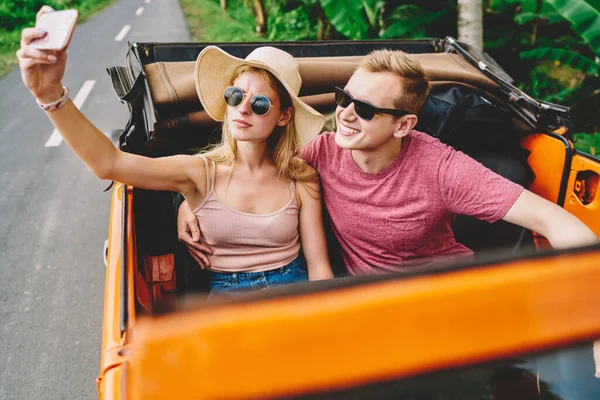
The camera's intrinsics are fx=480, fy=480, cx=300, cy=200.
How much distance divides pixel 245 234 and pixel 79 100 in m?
5.97

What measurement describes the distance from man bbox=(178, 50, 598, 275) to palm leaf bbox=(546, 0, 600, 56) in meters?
2.69

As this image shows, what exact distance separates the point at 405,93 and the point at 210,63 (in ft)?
2.59

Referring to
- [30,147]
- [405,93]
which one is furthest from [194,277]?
[30,147]

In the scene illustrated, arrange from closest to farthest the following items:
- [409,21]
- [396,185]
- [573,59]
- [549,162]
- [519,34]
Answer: [396,185]
[549,162]
[573,59]
[409,21]
[519,34]

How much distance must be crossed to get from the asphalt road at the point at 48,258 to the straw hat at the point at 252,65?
1.65 m

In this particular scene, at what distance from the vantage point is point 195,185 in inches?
76.2

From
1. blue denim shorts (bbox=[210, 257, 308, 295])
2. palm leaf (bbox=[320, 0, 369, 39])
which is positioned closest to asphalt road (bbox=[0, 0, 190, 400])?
blue denim shorts (bbox=[210, 257, 308, 295])

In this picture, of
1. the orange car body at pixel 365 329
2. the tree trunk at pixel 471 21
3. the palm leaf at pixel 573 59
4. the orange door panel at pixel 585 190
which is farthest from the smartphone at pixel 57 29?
the palm leaf at pixel 573 59

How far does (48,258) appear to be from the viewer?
137 inches

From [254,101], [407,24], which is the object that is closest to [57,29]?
[254,101]

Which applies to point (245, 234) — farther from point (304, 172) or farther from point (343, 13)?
point (343, 13)

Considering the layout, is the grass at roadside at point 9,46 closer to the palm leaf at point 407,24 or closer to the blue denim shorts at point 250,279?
the palm leaf at point 407,24

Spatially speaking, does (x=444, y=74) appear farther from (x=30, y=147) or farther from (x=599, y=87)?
(x=30, y=147)

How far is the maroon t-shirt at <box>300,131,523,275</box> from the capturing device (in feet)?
5.95
